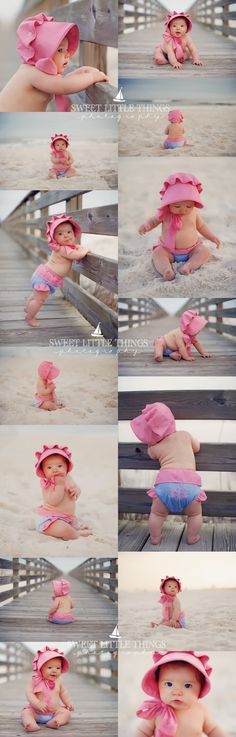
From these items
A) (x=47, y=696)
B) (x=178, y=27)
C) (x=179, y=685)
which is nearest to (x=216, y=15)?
(x=178, y=27)

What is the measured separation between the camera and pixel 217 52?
97.0 inches

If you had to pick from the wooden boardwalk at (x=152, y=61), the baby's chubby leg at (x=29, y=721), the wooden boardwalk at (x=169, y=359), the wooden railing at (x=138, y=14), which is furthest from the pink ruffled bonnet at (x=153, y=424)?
the wooden railing at (x=138, y=14)

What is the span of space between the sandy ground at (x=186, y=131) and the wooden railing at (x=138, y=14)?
221 millimetres

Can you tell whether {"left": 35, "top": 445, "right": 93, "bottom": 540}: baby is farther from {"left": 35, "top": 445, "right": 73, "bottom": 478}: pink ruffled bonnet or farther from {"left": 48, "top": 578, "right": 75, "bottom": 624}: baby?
{"left": 48, "top": 578, "right": 75, "bottom": 624}: baby

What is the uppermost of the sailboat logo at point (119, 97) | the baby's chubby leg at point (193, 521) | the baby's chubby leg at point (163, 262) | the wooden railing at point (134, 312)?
the sailboat logo at point (119, 97)

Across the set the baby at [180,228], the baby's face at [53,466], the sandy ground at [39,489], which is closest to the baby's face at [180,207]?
the baby at [180,228]

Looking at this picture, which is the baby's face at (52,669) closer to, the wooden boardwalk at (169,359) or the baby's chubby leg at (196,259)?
the wooden boardwalk at (169,359)

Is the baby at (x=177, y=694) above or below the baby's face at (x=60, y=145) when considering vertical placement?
below

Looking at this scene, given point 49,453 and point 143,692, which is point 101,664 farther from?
point 49,453

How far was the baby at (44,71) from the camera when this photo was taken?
241 centimetres

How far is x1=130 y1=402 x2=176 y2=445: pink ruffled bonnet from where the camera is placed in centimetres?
241

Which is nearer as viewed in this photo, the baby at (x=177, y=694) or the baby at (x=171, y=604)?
the baby at (x=177, y=694)

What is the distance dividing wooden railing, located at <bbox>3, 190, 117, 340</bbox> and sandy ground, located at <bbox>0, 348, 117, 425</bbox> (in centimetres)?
10

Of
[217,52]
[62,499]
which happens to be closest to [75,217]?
[217,52]
